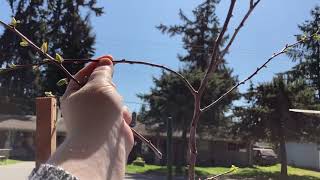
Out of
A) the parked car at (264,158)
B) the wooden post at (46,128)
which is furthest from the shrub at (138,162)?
the wooden post at (46,128)

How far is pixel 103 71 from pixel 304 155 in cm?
5660

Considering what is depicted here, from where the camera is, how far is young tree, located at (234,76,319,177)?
3569cm

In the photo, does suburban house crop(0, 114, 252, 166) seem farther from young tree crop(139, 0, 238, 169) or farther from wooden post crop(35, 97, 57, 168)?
wooden post crop(35, 97, 57, 168)

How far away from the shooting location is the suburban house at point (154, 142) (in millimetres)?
48000

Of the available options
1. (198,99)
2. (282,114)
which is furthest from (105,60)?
(282,114)

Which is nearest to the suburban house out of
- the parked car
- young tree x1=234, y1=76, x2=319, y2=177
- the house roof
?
the house roof

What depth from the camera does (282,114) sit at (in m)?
35.7

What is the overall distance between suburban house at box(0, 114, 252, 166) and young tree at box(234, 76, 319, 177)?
10.6 m

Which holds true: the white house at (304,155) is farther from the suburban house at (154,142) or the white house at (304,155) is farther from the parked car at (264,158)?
the suburban house at (154,142)

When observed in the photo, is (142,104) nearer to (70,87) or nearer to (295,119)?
(295,119)

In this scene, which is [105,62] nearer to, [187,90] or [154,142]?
[187,90]

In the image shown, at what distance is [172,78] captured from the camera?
39.8 meters

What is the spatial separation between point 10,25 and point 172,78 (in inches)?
1509

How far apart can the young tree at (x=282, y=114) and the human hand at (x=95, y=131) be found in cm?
3483
